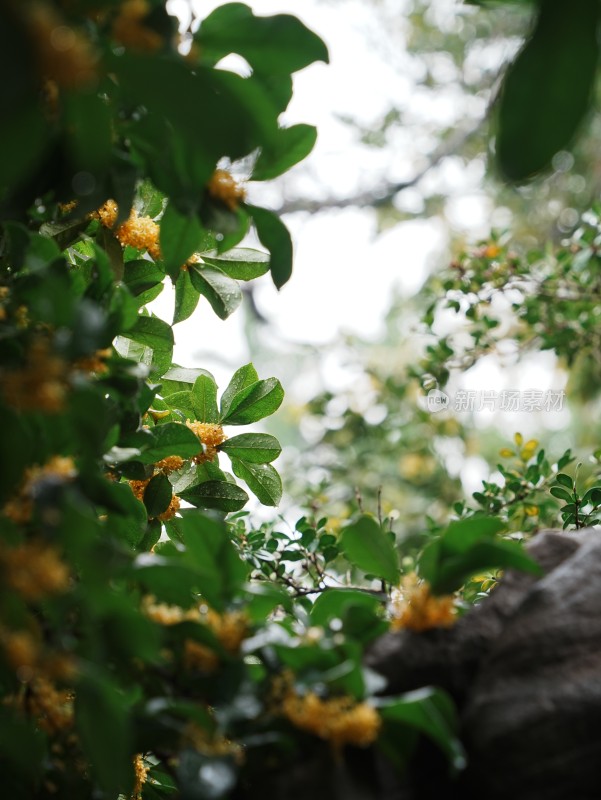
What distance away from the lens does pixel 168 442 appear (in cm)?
65

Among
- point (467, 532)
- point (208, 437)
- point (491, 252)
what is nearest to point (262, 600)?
point (467, 532)

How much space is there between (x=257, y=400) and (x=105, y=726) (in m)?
0.39

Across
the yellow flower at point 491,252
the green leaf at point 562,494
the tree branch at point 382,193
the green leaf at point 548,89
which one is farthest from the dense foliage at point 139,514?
the tree branch at point 382,193

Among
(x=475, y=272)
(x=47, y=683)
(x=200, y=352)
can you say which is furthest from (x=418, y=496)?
(x=200, y=352)

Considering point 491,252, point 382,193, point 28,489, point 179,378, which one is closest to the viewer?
point 28,489

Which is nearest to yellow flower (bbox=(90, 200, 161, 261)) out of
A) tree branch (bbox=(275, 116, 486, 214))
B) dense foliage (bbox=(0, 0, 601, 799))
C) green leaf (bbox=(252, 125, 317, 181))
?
dense foliage (bbox=(0, 0, 601, 799))

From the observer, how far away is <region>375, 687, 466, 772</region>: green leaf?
43cm

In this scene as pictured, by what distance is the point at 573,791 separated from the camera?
0.47 metres

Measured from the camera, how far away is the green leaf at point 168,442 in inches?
25.2

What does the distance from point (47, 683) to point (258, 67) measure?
48 cm

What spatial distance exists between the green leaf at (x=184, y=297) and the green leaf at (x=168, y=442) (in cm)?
15

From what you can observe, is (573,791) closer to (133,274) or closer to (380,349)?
(133,274)

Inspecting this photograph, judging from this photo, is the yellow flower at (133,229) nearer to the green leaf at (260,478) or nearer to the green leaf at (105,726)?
the green leaf at (260,478)

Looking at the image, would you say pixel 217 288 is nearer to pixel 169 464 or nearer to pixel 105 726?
pixel 169 464
